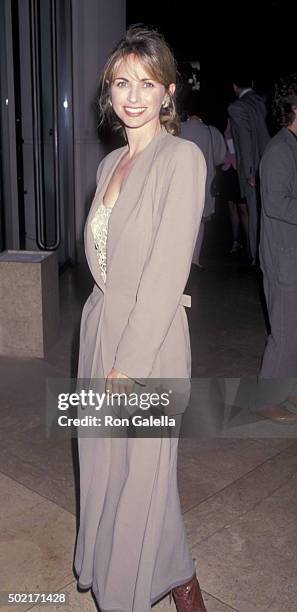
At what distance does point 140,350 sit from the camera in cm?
199

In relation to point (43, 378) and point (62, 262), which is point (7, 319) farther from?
point (62, 262)

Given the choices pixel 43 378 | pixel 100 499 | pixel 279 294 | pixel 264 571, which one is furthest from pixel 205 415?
pixel 100 499

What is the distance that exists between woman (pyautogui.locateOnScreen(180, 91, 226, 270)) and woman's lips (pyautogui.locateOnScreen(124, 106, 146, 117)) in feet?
16.9

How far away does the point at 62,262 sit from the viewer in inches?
322

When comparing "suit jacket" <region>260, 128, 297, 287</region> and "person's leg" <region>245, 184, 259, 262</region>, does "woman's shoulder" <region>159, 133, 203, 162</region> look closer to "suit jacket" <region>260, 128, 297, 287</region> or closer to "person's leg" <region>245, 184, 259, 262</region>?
"suit jacket" <region>260, 128, 297, 287</region>

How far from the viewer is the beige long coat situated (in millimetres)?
1951

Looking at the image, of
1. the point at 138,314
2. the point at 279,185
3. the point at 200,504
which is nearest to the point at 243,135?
the point at 279,185

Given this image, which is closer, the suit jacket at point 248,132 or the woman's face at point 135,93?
the woman's face at point 135,93

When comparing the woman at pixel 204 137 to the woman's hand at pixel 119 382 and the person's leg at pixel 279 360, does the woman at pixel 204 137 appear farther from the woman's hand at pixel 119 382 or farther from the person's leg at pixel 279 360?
the woman's hand at pixel 119 382

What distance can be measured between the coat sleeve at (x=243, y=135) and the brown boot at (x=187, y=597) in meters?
5.49

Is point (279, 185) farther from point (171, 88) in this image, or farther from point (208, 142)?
point (208, 142)

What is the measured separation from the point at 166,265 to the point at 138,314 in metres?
0.16

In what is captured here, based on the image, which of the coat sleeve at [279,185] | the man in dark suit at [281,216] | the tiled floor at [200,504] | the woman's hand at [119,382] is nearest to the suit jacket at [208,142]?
the tiled floor at [200,504]

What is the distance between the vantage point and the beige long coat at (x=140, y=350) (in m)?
1.95
